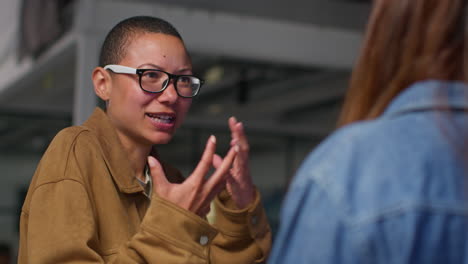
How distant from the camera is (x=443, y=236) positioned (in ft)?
2.47

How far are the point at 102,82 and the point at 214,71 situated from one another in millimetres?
7496

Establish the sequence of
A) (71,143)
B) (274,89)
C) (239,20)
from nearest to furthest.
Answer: (71,143)
(239,20)
(274,89)

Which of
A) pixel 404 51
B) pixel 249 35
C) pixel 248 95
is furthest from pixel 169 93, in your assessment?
pixel 248 95

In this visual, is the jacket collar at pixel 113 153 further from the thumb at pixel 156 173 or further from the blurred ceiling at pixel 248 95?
the blurred ceiling at pixel 248 95

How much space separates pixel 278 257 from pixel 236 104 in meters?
10.5

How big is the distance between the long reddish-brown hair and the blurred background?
411 cm

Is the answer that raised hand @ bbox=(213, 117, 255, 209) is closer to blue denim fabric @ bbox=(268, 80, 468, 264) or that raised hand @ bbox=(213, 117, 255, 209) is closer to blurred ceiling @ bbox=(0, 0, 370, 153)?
blue denim fabric @ bbox=(268, 80, 468, 264)

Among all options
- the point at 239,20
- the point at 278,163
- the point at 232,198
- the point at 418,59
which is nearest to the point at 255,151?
the point at 278,163

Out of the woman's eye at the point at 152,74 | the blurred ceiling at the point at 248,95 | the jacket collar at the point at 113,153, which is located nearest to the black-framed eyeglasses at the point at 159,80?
the woman's eye at the point at 152,74

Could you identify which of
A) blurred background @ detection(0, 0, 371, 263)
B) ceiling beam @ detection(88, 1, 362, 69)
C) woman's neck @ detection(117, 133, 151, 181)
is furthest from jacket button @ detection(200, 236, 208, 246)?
ceiling beam @ detection(88, 1, 362, 69)

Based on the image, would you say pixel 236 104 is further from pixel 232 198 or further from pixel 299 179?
pixel 299 179

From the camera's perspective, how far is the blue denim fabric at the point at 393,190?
749 mm

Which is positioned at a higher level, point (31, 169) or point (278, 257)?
point (278, 257)

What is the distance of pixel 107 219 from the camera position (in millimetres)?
1513
